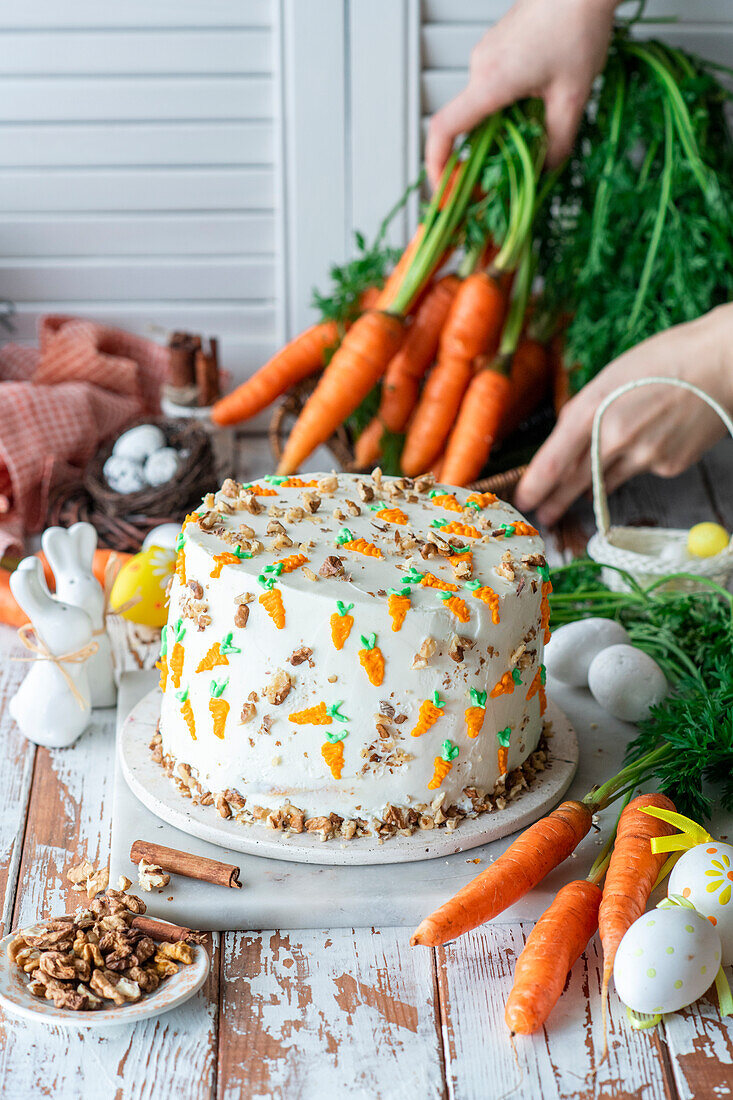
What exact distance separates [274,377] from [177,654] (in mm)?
1136

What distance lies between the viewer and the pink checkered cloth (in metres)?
2.13

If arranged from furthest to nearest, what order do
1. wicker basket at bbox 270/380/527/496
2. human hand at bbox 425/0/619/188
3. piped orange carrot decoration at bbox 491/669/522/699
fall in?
1. wicker basket at bbox 270/380/527/496
2. human hand at bbox 425/0/619/188
3. piped orange carrot decoration at bbox 491/669/522/699

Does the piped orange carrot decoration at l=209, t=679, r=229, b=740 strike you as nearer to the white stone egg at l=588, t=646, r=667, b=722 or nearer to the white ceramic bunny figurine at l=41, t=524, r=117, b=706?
the white ceramic bunny figurine at l=41, t=524, r=117, b=706

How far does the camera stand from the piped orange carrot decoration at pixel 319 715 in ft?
3.90

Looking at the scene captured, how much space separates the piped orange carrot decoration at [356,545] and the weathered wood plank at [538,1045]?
A: 0.42 metres

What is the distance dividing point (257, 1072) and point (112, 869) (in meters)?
0.29

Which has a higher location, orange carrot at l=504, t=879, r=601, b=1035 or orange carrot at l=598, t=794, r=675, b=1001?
orange carrot at l=598, t=794, r=675, b=1001

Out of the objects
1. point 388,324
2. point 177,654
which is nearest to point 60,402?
point 388,324

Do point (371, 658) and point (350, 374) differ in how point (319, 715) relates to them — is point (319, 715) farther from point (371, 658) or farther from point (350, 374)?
point (350, 374)

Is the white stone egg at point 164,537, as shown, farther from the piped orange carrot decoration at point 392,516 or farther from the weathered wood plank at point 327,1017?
the weathered wood plank at point 327,1017

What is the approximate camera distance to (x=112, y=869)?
1224 mm

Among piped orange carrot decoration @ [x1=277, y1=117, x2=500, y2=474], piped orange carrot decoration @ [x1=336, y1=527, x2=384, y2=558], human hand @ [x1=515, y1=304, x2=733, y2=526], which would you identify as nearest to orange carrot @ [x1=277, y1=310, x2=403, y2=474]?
piped orange carrot decoration @ [x1=277, y1=117, x2=500, y2=474]

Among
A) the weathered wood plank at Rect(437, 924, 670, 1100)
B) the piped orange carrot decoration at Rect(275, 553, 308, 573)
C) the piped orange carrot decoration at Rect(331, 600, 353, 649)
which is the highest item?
the piped orange carrot decoration at Rect(275, 553, 308, 573)

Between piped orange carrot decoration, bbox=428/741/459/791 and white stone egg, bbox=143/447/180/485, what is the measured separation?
1004 mm
